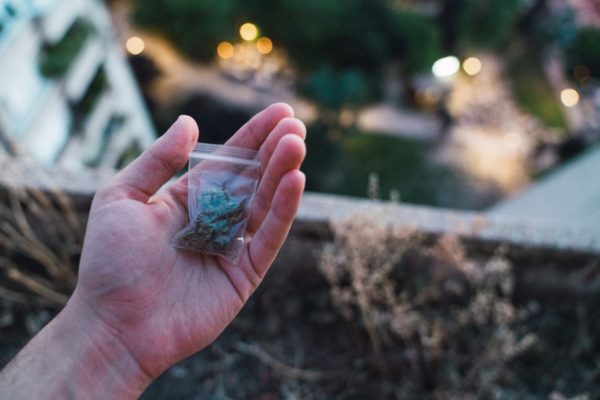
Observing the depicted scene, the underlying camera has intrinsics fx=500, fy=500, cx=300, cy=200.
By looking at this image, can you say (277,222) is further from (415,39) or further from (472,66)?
(472,66)

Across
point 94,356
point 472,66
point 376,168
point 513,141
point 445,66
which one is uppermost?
point 94,356

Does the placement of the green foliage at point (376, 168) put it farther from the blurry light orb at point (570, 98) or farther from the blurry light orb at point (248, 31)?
the blurry light orb at point (570, 98)

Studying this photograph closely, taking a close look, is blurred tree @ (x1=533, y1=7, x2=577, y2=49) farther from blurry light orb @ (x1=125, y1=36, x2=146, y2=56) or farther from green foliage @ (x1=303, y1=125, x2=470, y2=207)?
blurry light orb @ (x1=125, y1=36, x2=146, y2=56)

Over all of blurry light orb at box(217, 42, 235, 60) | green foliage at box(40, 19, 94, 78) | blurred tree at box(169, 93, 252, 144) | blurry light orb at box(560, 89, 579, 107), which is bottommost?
blurred tree at box(169, 93, 252, 144)

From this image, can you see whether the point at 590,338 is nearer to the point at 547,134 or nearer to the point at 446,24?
the point at 547,134

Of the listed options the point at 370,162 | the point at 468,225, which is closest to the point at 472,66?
the point at 370,162

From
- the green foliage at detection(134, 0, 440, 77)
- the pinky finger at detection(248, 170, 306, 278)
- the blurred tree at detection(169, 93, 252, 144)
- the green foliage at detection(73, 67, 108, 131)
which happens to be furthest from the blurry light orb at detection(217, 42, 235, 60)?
the pinky finger at detection(248, 170, 306, 278)
